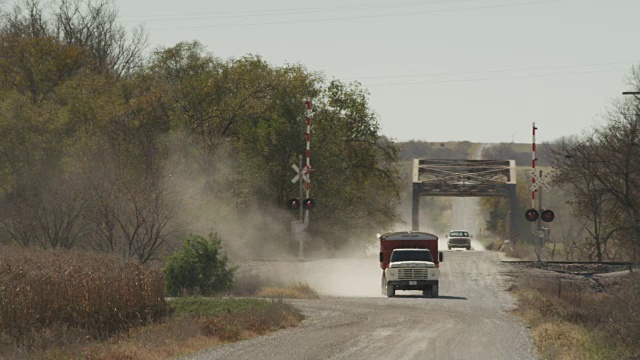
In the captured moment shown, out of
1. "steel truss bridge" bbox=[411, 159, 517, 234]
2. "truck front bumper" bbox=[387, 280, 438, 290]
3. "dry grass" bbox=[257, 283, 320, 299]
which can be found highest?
"steel truss bridge" bbox=[411, 159, 517, 234]

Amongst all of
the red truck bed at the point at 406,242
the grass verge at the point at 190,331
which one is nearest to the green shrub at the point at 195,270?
the grass verge at the point at 190,331

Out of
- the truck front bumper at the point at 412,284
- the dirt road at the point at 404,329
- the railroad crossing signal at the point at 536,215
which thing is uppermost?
the railroad crossing signal at the point at 536,215

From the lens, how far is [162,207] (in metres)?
52.2

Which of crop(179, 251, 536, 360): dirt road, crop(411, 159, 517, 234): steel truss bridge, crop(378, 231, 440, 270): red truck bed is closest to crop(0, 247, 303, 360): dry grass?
crop(179, 251, 536, 360): dirt road

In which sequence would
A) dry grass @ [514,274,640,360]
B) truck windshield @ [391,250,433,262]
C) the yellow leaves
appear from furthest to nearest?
the yellow leaves → truck windshield @ [391,250,433,262] → dry grass @ [514,274,640,360]

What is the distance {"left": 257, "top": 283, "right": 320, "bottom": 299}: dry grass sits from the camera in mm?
42031

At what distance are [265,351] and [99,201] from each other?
92.3 ft

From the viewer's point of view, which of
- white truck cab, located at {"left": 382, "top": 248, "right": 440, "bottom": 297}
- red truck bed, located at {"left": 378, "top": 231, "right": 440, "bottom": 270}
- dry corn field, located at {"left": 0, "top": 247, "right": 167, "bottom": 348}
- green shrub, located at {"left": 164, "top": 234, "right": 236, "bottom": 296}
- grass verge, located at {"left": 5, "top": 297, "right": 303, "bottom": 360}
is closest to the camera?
grass verge, located at {"left": 5, "top": 297, "right": 303, "bottom": 360}

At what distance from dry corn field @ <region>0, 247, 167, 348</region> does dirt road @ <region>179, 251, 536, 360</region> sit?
4.32 meters

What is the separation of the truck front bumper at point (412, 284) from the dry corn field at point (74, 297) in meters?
13.0

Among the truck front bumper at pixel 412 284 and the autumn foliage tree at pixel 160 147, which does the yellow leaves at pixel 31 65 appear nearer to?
the autumn foliage tree at pixel 160 147

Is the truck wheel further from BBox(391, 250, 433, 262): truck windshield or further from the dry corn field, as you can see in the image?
the dry corn field

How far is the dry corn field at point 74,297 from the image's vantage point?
27.0 m

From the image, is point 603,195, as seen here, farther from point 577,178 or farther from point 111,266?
point 111,266
